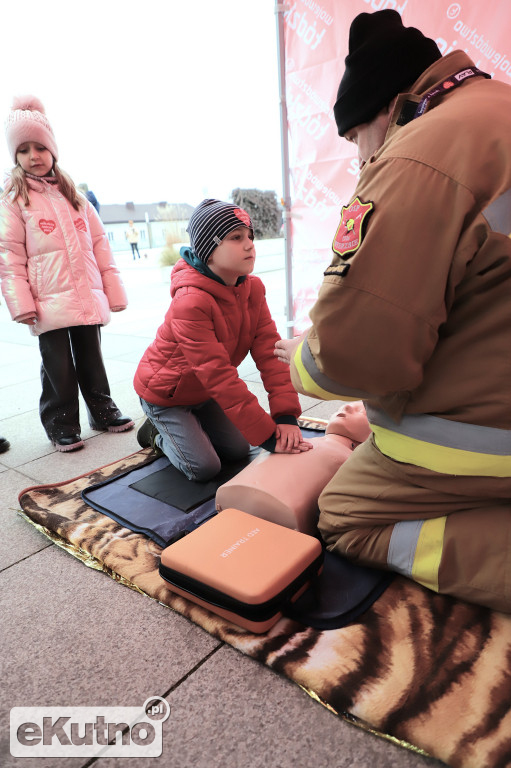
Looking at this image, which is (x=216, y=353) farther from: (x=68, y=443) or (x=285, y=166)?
(x=285, y=166)

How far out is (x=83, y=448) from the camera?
7.36 feet

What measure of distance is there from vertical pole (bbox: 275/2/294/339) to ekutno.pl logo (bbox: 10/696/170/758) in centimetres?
303

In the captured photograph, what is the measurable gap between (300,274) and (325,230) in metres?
0.39

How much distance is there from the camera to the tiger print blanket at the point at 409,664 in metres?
0.83

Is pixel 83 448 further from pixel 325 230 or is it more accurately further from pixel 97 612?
pixel 325 230

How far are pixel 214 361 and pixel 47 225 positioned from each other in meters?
1.17

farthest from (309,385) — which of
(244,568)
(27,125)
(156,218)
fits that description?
(156,218)

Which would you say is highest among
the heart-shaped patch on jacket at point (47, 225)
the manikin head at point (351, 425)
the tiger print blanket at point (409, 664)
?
the heart-shaped patch on jacket at point (47, 225)

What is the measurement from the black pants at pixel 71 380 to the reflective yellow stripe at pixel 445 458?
1.64m

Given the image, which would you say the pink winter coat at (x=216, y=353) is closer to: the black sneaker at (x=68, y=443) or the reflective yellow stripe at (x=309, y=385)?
the reflective yellow stripe at (x=309, y=385)

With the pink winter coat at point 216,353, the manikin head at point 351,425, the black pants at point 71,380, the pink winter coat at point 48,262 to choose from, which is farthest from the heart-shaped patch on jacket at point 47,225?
the manikin head at point 351,425

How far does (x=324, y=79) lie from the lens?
9.91 feet

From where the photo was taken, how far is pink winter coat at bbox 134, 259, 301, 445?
153 centimetres

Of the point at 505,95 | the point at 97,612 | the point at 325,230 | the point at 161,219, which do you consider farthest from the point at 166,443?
the point at 161,219
